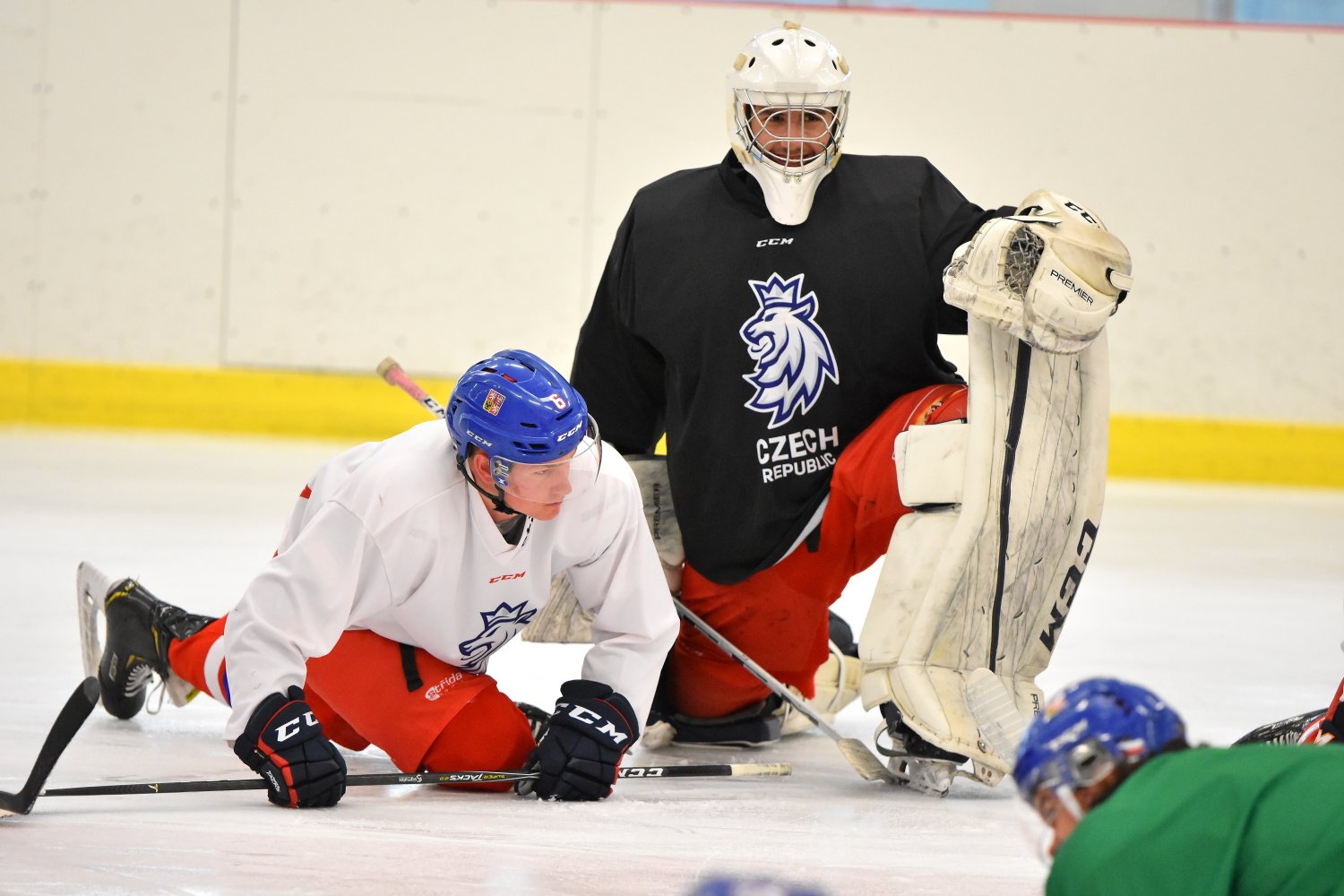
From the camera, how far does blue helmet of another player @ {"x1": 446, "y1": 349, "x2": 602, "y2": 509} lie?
6.93 ft

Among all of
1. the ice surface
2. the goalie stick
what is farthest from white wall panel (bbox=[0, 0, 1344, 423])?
the goalie stick

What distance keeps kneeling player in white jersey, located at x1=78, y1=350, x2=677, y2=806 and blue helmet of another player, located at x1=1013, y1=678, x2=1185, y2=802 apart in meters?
1.00

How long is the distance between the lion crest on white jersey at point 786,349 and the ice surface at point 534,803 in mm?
593

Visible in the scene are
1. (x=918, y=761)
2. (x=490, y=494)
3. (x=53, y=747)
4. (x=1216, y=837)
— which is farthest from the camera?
(x=918, y=761)

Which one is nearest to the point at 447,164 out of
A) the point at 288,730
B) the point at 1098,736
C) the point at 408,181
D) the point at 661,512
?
the point at 408,181

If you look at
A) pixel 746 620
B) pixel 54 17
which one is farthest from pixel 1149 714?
pixel 54 17

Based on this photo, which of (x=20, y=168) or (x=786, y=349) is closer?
(x=786, y=349)

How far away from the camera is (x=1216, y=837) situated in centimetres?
113

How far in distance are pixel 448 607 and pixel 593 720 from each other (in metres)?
0.26

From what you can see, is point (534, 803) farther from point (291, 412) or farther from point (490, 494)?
point (291, 412)

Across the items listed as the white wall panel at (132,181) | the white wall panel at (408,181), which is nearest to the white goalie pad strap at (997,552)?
the white wall panel at (408,181)

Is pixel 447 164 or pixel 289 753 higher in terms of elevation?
pixel 447 164

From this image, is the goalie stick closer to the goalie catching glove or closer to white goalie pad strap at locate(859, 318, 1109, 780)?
white goalie pad strap at locate(859, 318, 1109, 780)

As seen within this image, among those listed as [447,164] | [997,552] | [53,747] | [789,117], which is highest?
[789,117]
